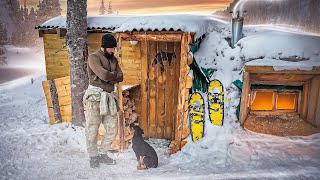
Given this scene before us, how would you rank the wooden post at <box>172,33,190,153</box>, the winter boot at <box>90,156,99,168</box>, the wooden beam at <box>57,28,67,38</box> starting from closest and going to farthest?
the winter boot at <box>90,156,99,168</box> < the wooden post at <box>172,33,190,153</box> < the wooden beam at <box>57,28,67,38</box>

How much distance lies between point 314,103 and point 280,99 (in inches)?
30.7

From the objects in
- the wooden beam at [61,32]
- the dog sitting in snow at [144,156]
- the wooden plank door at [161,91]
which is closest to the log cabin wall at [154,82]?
the wooden plank door at [161,91]

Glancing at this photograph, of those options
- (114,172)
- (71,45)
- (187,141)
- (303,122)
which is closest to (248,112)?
(303,122)

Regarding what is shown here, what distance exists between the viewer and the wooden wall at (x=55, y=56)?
8836 mm

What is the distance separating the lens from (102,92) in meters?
4.63

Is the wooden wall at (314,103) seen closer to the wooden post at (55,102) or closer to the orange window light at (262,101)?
the orange window light at (262,101)

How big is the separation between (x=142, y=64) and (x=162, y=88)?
0.90 m

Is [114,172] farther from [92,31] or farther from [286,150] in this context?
[92,31]

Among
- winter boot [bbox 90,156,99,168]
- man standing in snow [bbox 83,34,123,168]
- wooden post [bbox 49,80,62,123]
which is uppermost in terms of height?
man standing in snow [bbox 83,34,123,168]

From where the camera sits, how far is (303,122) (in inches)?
240

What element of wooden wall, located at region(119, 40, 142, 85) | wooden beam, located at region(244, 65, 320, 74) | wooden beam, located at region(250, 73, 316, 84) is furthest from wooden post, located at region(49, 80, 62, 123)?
wooden beam, located at region(250, 73, 316, 84)

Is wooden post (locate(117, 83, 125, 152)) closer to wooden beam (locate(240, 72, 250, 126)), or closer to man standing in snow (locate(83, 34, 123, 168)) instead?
man standing in snow (locate(83, 34, 123, 168))

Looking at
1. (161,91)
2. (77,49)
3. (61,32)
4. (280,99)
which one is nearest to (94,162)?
(161,91)

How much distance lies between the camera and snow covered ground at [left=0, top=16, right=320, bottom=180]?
184 inches
